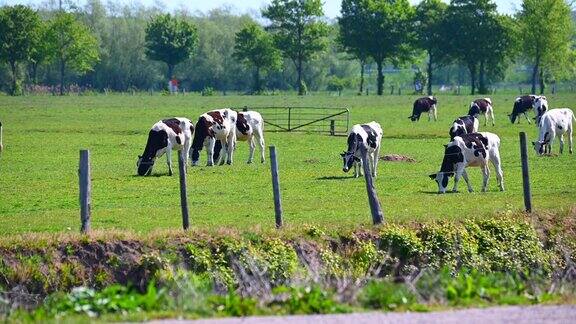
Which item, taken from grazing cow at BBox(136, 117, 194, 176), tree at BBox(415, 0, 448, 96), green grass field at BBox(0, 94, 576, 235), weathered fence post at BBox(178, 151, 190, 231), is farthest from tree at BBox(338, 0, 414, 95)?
weathered fence post at BBox(178, 151, 190, 231)

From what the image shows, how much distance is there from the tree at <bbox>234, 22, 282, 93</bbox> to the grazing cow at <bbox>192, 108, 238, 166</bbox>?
9206 cm

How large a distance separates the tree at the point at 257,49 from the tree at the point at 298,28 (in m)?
1.54

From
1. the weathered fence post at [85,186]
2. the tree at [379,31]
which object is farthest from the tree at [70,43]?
the weathered fence post at [85,186]

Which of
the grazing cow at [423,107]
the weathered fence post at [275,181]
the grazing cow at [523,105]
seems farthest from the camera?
the grazing cow at [423,107]

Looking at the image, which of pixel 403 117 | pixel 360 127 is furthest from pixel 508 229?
pixel 403 117

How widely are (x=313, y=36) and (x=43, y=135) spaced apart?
82.7 m

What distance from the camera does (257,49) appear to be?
439 ft

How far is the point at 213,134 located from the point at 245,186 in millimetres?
8127

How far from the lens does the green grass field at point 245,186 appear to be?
2519 centimetres

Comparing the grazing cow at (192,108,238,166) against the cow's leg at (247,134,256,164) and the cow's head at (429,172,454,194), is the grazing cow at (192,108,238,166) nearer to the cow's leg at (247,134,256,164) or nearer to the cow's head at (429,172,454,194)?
the cow's leg at (247,134,256,164)

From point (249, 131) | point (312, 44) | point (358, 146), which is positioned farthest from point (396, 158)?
point (312, 44)

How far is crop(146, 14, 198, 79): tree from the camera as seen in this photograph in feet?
459

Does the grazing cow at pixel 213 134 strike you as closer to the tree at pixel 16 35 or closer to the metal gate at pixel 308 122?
the metal gate at pixel 308 122

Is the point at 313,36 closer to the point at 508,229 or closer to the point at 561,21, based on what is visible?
the point at 561,21
